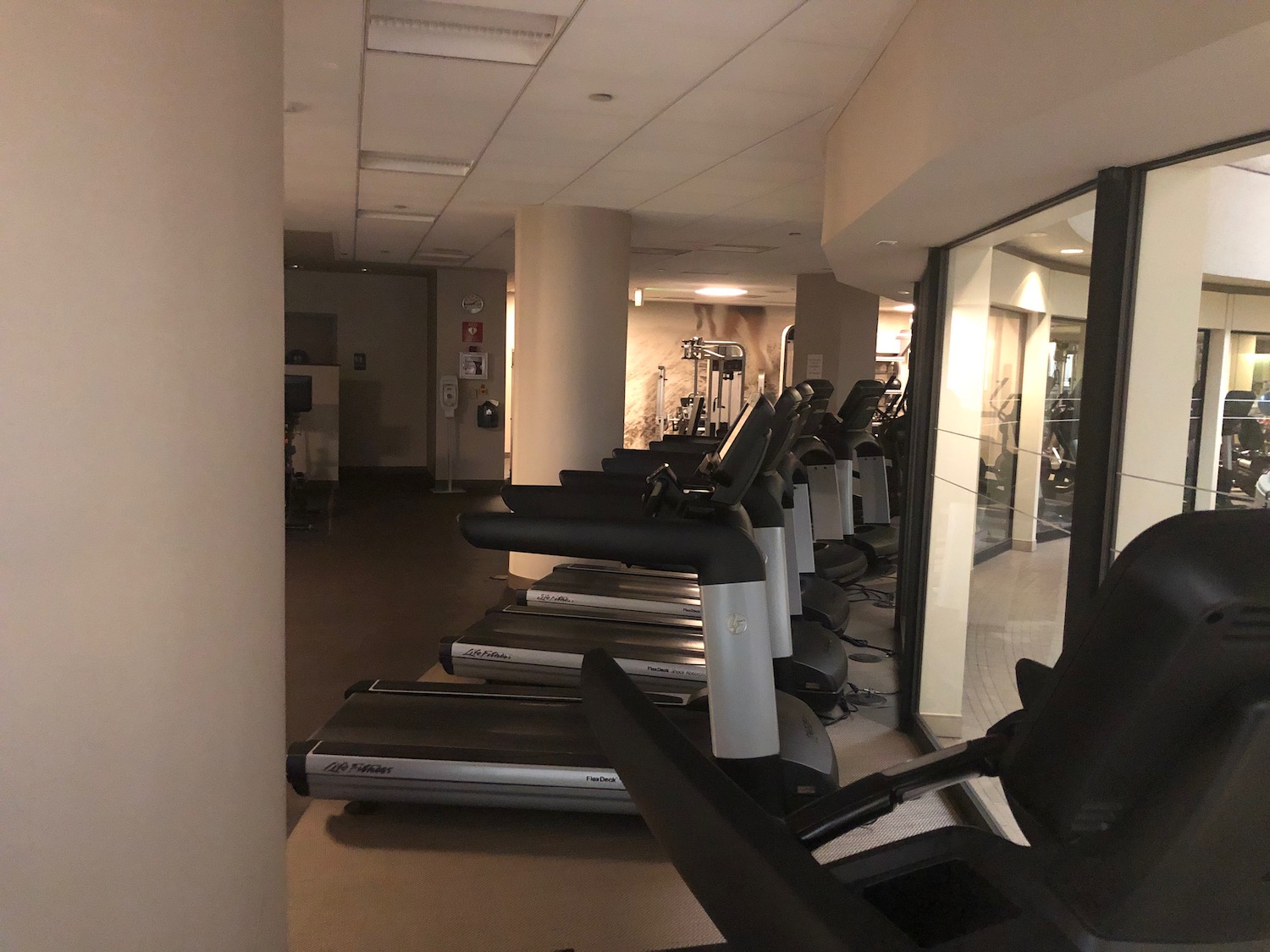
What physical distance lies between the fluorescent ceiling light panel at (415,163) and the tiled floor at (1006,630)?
11.2 feet

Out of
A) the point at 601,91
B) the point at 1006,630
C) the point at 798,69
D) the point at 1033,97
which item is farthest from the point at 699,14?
the point at 1006,630

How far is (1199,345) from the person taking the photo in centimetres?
195

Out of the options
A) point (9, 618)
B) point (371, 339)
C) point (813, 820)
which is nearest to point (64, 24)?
point (9, 618)

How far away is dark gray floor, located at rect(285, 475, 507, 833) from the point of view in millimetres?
4211

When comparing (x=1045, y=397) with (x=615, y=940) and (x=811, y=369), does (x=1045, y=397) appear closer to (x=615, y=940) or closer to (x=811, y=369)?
(x=615, y=940)

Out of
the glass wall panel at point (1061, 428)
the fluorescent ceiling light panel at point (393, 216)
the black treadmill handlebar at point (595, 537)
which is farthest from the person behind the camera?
the fluorescent ceiling light panel at point (393, 216)

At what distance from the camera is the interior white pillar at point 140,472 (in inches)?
37.8

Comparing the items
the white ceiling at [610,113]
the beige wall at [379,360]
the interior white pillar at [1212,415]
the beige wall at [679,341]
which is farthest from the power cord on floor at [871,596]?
the beige wall at [679,341]

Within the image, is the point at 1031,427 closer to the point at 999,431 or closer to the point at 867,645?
the point at 999,431

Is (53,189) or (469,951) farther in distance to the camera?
(469,951)

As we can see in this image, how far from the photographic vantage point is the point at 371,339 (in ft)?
39.5

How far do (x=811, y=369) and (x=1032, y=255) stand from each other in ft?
22.0

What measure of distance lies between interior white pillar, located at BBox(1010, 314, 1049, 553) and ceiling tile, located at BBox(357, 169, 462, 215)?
362 centimetres

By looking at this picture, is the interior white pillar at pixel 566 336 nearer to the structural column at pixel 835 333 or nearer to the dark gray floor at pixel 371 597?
the dark gray floor at pixel 371 597
